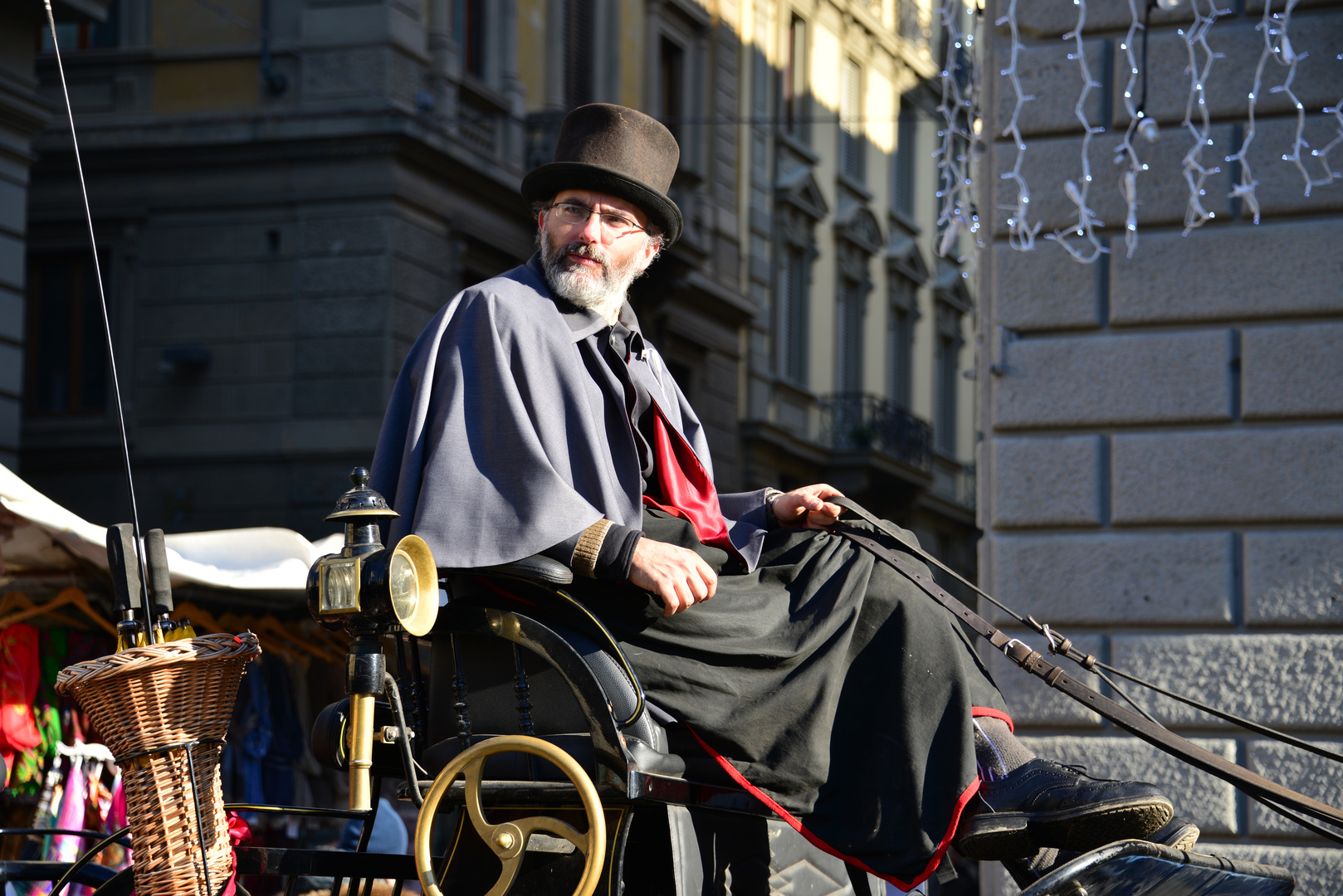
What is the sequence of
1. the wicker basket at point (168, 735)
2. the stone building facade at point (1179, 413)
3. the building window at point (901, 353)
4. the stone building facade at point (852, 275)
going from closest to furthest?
1. the wicker basket at point (168, 735)
2. the stone building facade at point (1179, 413)
3. the stone building facade at point (852, 275)
4. the building window at point (901, 353)

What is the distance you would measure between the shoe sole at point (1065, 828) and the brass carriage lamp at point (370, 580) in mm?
1136

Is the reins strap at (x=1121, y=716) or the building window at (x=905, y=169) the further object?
the building window at (x=905, y=169)

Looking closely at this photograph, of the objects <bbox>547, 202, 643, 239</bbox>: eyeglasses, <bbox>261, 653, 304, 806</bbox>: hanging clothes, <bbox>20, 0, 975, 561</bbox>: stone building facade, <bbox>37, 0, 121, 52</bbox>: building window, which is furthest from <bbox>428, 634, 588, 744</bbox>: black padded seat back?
<bbox>37, 0, 121, 52</bbox>: building window

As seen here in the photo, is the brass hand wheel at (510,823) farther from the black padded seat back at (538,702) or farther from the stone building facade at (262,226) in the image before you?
the stone building facade at (262,226)

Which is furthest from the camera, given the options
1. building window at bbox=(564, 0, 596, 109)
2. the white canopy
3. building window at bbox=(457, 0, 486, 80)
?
building window at bbox=(564, 0, 596, 109)

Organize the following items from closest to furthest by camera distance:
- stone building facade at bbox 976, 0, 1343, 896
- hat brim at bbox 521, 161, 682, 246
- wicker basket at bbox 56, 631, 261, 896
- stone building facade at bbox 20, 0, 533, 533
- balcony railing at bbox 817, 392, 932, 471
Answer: wicker basket at bbox 56, 631, 261, 896 < hat brim at bbox 521, 161, 682, 246 < stone building facade at bbox 976, 0, 1343, 896 < stone building facade at bbox 20, 0, 533, 533 < balcony railing at bbox 817, 392, 932, 471

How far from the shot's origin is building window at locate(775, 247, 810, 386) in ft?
72.7

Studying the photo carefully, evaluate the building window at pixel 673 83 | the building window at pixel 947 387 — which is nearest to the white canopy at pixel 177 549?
the building window at pixel 673 83

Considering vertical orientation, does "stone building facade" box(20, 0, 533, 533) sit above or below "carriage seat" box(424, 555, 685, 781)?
above

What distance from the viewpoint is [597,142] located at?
3.57 meters

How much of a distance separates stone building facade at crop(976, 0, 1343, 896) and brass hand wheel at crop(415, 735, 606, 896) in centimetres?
290

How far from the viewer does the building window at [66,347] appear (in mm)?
14984

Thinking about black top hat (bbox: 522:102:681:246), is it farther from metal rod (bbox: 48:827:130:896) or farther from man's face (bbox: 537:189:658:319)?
metal rod (bbox: 48:827:130:896)

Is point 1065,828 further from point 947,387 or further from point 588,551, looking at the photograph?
point 947,387
